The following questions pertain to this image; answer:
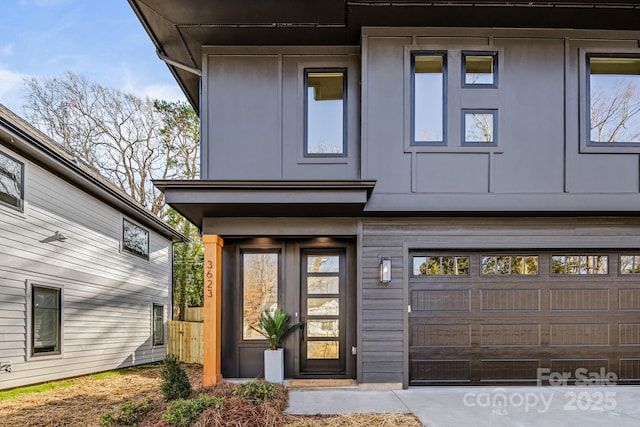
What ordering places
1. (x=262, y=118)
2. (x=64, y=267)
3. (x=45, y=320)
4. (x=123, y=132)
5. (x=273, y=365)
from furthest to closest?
(x=123, y=132) → (x=64, y=267) → (x=45, y=320) → (x=262, y=118) → (x=273, y=365)

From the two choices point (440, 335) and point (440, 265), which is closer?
point (440, 335)

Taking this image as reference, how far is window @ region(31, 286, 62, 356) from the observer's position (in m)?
7.46

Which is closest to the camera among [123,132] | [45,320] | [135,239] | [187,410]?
[187,410]

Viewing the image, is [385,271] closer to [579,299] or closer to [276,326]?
[276,326]

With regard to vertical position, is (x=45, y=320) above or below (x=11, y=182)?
below

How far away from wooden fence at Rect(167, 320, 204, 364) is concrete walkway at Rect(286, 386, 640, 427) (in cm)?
464

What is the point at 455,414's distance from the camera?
5.09 m

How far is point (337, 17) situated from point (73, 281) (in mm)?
6451

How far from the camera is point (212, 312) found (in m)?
6.46

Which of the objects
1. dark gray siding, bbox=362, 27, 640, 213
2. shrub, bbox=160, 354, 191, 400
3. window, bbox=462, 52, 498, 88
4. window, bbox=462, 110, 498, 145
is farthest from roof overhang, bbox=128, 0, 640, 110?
shrub, bbox=160, 354, 191, 400

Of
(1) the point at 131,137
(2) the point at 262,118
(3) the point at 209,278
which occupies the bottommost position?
(3) the point at 209,278

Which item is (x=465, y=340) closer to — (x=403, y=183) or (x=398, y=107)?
(x=403, y=183)

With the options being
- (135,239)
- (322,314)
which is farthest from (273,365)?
(135,239)

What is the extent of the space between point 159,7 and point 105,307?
6.34 m
